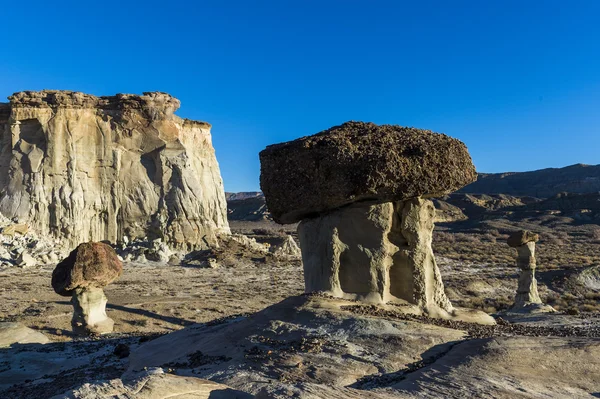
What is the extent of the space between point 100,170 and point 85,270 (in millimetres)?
18497

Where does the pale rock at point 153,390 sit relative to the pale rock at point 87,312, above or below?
above

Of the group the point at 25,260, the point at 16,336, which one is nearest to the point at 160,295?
the point at 16,336

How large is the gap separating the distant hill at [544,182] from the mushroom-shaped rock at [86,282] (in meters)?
83.9

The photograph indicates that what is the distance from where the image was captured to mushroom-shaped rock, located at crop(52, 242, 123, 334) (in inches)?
465

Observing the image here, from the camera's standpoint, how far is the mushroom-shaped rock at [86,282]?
1182cm

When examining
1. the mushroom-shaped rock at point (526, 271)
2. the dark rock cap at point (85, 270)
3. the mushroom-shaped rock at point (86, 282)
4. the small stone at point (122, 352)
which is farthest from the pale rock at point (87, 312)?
the mushroom-shaped rock at point (526, 271)

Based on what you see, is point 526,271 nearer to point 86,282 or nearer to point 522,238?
point 522,238

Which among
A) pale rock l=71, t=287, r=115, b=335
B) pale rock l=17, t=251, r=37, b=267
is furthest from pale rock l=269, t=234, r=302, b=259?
pale rock l=71, t=287, r=115, b=335

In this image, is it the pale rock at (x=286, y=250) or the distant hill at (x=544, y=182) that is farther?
the distant hill at (x=544, y=182)

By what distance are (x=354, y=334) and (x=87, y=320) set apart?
27.6ft

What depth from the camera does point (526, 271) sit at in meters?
14.8

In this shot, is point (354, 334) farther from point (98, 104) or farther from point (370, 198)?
point (98, 104)

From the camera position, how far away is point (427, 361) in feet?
17.0

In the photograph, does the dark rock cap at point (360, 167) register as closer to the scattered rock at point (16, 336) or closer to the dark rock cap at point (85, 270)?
the scattered rock at point (16, 336)
